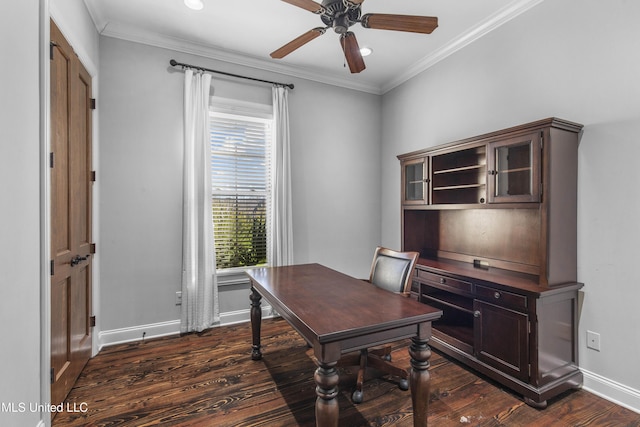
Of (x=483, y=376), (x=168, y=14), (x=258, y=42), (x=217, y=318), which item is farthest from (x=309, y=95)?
(x=483, y=376)

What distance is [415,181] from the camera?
10.6 ft

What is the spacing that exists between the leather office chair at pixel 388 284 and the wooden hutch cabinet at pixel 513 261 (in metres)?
0.59

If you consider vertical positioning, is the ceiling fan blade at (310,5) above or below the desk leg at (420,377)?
above

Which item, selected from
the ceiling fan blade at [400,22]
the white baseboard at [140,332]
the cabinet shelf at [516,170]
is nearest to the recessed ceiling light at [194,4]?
the ceiling fan blade at [400,22]

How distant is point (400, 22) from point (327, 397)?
7.06ft

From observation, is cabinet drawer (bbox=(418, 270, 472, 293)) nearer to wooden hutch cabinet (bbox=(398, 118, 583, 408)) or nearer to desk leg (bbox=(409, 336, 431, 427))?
wooden hutch cabinet (bbox=(398, 118, 583, 408))

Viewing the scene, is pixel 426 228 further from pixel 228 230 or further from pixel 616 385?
pixel 228 230

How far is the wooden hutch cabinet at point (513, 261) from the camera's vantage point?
2.06m

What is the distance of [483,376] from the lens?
2.36 metres

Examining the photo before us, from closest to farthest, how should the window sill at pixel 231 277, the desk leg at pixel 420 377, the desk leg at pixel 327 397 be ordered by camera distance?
the desk leg at pixel 327 397, the desk leg at pixel 420 377, the window sill at pixel 231 277

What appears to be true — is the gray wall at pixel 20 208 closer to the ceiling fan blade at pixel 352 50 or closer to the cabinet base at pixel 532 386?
the ceiling fan blade at pixel 352 50

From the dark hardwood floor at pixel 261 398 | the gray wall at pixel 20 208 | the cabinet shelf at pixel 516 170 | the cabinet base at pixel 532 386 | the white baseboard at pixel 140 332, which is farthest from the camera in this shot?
the white baseboard at pixel 140 332

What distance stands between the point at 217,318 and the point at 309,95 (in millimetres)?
2912

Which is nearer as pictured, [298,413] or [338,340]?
[338,340]
